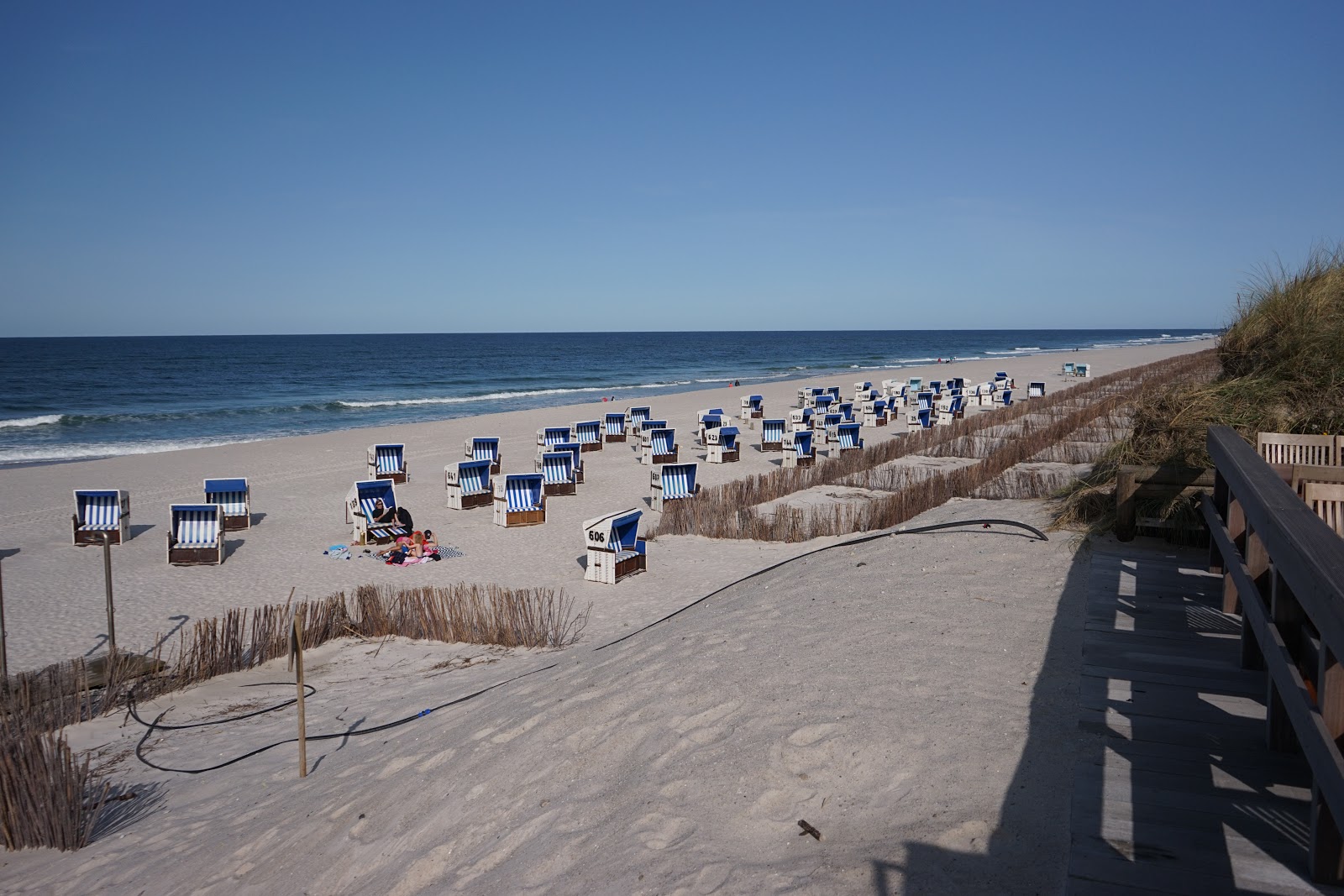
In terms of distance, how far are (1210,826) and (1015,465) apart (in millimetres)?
11771

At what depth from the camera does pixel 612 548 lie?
368 inches

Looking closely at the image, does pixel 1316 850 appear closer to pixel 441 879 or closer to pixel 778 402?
pixel 441 879

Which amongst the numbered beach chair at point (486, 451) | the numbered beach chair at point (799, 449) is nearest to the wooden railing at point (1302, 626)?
the numbered beach chair at point (799, 449)

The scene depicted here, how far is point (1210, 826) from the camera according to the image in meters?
2.58

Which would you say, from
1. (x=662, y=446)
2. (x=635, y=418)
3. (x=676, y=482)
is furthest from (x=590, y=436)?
(x=676, y=482)

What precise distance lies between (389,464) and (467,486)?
3435mm

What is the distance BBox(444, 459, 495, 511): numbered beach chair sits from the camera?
14227mm

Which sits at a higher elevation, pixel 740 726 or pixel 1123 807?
pixel 1123 807

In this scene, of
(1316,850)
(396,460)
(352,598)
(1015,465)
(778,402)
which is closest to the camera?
(1316,850)

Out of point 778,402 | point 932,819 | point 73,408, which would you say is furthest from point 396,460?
point 73,408

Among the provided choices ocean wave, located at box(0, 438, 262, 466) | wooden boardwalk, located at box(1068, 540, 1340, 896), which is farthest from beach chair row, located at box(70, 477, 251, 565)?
ocean wave, located at box(0, 438, 262, 466)

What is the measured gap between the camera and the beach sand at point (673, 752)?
311cm

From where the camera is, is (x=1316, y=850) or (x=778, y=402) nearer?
(x=1316, y=850)

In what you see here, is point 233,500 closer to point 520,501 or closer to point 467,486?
point 467,486
